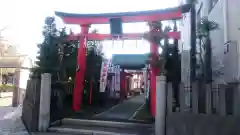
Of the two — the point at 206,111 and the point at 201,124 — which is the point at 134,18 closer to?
the point at 206,111

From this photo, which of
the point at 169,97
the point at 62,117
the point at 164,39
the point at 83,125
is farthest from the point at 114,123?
the point at 164,39

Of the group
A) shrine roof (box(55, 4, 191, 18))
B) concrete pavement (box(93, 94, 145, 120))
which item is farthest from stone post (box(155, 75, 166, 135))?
shrine roof (box(55, 4, 191, 18))

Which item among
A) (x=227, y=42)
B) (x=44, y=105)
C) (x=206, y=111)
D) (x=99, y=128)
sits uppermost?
(x=227, y=42)

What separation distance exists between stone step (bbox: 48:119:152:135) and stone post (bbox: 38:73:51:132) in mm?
283

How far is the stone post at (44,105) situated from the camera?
27.2 feet

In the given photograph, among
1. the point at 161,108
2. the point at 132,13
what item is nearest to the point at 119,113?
the point at 132,13

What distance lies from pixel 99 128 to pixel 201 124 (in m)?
3.77

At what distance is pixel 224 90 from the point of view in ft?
19.8

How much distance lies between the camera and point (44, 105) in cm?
830

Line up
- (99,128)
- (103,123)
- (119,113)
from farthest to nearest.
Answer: (119,113) < (103,123) < (99,128)

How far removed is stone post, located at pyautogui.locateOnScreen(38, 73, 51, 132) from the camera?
828 centimetres

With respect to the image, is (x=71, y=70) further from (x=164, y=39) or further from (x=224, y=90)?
(x=224, y=90)

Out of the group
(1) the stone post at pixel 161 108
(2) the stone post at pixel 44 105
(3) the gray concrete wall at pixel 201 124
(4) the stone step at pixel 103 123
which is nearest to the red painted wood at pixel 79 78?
(4) the stone step at pixel 103 123

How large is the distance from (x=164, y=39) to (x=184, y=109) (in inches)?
176
